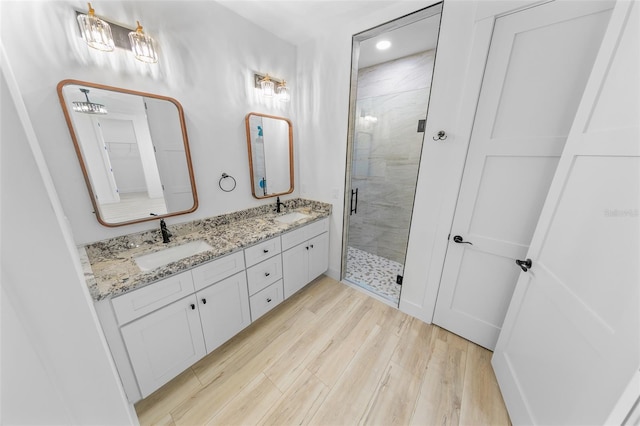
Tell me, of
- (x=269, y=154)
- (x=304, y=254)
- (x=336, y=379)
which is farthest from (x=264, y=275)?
(x=269, y=154)

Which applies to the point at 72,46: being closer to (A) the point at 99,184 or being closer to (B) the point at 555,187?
(A) the point at 99,184

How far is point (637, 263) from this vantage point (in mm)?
712

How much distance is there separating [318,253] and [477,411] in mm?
1583

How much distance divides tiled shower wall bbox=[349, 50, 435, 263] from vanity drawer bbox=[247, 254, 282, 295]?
174cm

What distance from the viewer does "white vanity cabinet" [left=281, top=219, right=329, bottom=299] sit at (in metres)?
1.94

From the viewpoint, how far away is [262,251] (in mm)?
1686

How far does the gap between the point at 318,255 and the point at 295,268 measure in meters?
0.34

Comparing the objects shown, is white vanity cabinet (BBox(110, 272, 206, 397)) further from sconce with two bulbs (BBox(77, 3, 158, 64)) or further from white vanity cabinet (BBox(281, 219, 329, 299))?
sconce with two bulbs (BBox(77, 3, 158, 64))

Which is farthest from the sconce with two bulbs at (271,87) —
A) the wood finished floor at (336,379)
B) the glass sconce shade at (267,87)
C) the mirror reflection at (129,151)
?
the wood finished floor at (336,379)

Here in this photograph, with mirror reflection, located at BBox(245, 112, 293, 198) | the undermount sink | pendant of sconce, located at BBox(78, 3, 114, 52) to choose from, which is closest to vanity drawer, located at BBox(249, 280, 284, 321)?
the undermount sink

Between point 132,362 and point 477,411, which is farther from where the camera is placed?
point 477,411

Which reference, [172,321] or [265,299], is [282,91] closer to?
[265,299]

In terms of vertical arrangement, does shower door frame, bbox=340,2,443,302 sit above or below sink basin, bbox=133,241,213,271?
above

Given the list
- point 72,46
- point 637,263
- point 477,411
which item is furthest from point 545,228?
point 72,46
